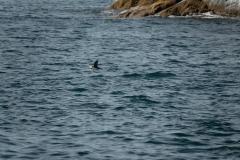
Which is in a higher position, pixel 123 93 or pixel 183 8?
pixel 183 8

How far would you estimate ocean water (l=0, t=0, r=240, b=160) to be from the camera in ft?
65.0

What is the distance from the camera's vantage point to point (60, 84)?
2936 cm

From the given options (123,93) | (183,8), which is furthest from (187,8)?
(123,93)

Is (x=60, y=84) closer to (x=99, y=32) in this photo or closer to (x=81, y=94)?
(x=81, y=94)

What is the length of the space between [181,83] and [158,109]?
5568 millimetres

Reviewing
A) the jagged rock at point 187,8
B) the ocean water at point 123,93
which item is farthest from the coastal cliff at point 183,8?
the ocean water at point 123,93

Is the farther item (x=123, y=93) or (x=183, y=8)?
(x=183, y=8)

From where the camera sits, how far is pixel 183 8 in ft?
182

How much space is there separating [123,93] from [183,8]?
2988 cm

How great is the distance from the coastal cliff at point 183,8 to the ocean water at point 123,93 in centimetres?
259

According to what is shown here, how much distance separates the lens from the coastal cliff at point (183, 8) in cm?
5353

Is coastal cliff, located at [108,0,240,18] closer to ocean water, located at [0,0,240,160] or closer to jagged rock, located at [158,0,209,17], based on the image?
jagged rock, located at [158,0,209,17]

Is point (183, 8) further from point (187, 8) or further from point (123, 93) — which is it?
point (123, 93)

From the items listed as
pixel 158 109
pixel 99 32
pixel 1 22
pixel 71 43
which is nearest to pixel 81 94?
pixel 158 109
